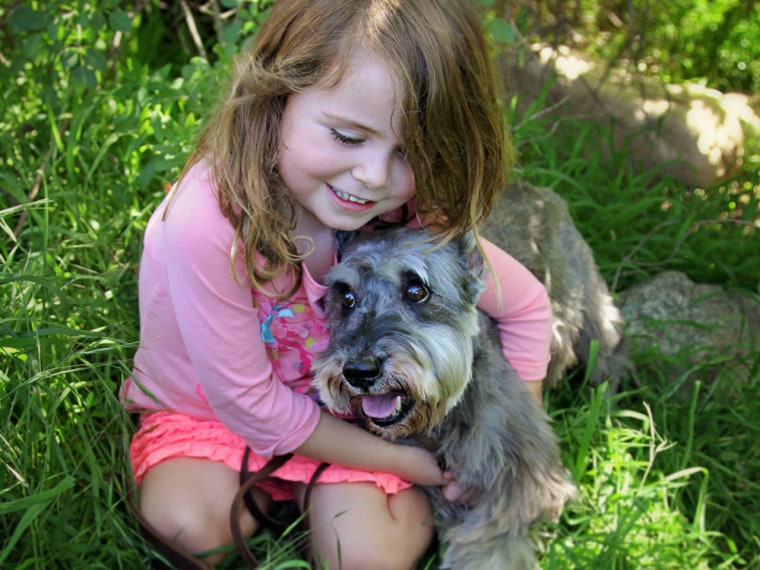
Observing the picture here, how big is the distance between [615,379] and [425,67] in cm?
181

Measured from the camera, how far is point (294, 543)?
279cm

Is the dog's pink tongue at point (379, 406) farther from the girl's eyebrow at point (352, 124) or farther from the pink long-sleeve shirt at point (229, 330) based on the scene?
the girl's eyebrow at point (352, 124)

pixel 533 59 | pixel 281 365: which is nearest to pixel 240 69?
pixel 281 365

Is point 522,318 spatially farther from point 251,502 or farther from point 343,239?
point 251,502

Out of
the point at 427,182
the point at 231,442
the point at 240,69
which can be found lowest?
the point at 231,442

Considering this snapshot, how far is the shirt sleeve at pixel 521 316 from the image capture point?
A: 2885mm

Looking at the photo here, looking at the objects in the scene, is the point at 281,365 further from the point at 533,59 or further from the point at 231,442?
the point at 533,59

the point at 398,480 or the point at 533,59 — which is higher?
the point at 533,59

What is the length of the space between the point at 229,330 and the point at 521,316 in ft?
3.37

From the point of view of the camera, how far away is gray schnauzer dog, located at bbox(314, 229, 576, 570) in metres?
2.36

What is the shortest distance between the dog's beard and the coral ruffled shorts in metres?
0.31

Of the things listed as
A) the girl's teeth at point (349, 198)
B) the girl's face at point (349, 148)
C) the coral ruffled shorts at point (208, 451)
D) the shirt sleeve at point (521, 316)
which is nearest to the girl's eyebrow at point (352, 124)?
the girl's face at point (349, 148)

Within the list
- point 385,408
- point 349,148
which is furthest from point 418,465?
point 349,148

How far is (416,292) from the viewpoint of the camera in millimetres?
2484
